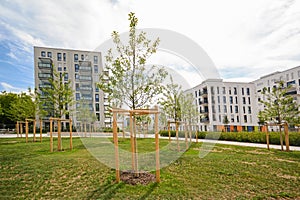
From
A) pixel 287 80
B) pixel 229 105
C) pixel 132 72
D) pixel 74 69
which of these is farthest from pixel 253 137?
pixel 74 69

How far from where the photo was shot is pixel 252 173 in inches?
291

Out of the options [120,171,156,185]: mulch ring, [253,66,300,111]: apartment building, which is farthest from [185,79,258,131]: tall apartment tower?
[120,171,156,185]: mulch ring

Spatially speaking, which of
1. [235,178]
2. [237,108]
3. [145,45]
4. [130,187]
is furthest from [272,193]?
[237,108]

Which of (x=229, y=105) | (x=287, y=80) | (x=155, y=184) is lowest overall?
(x=155, y=184)

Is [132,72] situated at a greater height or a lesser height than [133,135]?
greater

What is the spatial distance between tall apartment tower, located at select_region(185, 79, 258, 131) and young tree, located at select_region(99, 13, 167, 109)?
44773mm

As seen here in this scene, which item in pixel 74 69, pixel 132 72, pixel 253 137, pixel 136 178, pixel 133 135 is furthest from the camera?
pixel 74 69

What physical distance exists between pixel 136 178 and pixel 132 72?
3.57 metres

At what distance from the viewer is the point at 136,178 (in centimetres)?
651

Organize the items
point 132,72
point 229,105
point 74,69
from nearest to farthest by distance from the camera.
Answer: point 132,72, point 229,105, point 74,69

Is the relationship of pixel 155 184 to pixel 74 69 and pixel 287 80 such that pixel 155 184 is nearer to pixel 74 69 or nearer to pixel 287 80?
pixel 287 80

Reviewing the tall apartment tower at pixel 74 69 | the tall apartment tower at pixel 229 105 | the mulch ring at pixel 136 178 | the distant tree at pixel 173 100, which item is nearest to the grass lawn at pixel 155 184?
the mulch ring at pixel 136 178

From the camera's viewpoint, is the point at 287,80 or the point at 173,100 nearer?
the point at 173,100

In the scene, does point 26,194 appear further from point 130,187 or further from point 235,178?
point 235,178
